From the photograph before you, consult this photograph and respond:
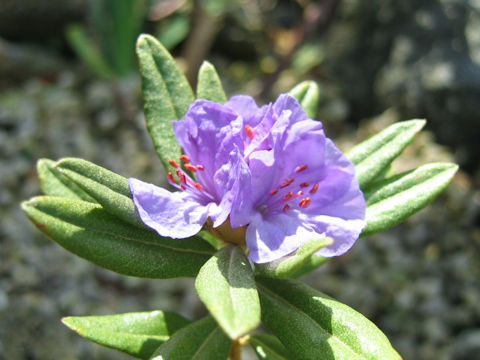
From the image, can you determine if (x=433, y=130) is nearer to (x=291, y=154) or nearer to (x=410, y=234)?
(x=410, y=234)

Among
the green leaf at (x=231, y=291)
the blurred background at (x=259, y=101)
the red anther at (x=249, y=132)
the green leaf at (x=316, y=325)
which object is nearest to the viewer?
the green leaf at (x=231, y=291)

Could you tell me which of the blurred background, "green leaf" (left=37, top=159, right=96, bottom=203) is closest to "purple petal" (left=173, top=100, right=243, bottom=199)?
"green leaf" (left=37, top=159, right=96, bottom=203)

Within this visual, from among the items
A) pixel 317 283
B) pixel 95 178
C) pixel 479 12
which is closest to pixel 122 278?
pixel 317 283

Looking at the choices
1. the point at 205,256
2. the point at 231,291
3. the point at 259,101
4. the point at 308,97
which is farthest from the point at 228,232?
the point at 259,101

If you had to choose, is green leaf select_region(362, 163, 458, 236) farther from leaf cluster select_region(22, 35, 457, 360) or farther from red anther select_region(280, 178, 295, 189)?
red anther select_region(280, 178, 295, 189)

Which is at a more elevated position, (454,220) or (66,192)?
(66,192)

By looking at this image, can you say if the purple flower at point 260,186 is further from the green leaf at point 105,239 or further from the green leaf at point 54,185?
the green leaf at point 54,185

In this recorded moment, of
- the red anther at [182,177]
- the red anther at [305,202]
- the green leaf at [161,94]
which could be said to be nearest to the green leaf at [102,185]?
the red anther at [182,177]
